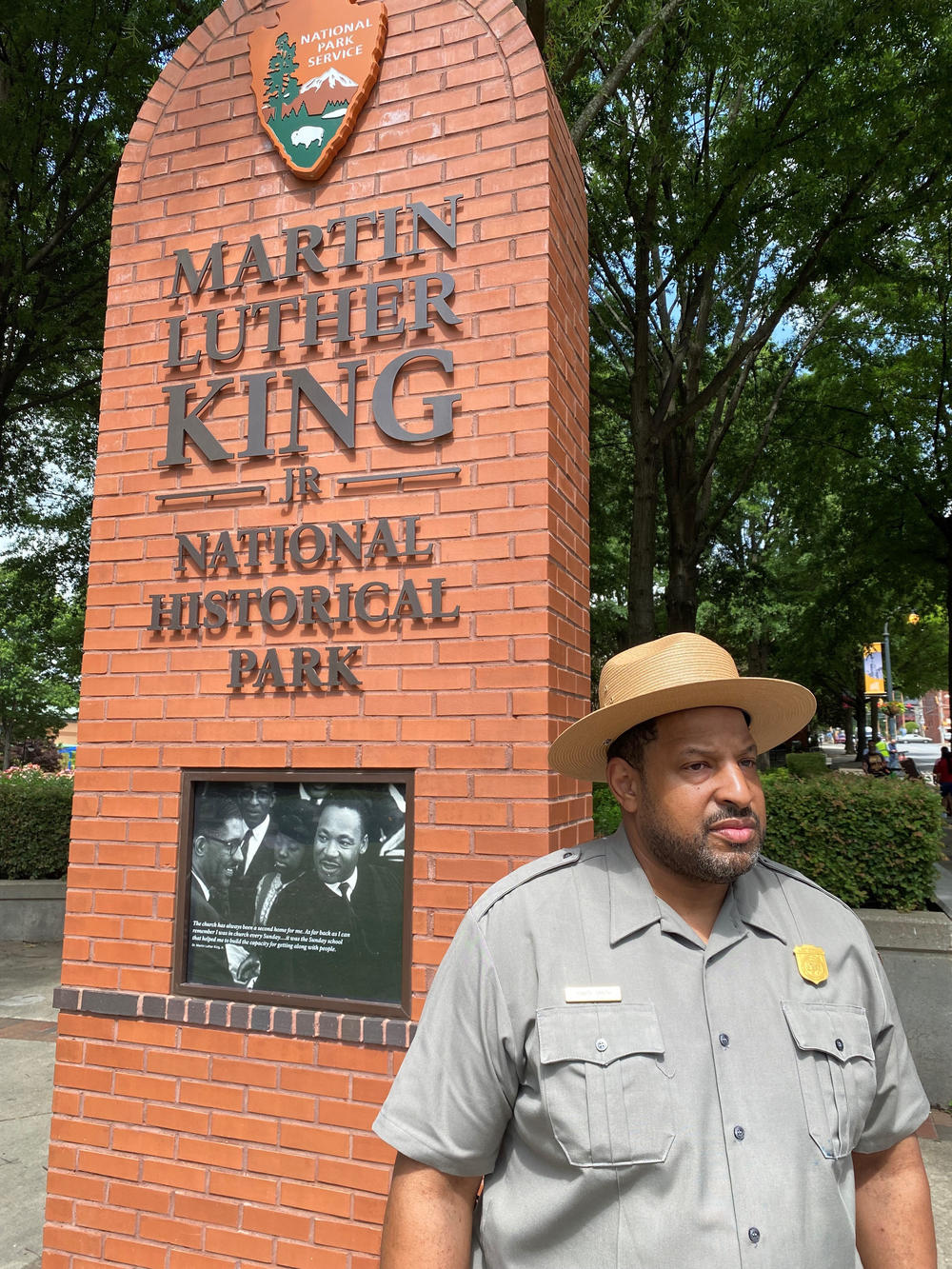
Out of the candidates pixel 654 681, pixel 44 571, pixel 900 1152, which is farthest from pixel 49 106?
pixel 900 1152

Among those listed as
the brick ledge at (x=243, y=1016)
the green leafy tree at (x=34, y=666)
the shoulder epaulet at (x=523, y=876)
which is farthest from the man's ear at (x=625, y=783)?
the green leafy tree at (x=34, y=666)

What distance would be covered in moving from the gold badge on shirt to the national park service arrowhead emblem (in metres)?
3.08

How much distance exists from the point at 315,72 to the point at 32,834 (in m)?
8.48

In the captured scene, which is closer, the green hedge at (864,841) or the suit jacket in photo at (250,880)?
the suit jacket in photo at (250,880)

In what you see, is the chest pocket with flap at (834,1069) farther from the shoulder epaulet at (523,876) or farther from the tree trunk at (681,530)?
the tree trunk at (681,530)

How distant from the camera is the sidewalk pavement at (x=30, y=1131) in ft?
12.8

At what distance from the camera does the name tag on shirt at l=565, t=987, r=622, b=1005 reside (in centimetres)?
173

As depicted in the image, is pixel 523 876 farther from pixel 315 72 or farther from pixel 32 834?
pixel 32 834

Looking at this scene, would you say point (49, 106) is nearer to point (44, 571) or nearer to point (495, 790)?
point (44, 571)

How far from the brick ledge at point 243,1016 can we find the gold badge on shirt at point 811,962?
1496 millimetres

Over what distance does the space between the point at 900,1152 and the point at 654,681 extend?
3.26 feet

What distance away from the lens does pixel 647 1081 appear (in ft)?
5.46

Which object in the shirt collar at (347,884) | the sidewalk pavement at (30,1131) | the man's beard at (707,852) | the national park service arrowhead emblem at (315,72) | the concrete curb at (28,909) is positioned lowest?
the sidewalk pavement at (30,1131)

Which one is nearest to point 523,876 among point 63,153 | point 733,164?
point 733,164
